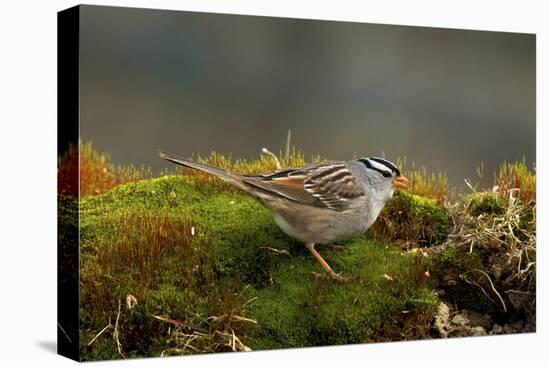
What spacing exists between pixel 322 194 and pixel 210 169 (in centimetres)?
106

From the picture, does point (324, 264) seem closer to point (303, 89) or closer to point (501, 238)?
point (303, 89)

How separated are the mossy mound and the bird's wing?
0.38m

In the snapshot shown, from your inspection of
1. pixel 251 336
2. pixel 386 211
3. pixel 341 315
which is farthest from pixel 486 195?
pixel 251 336

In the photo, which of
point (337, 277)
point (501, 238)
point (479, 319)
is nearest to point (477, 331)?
point (479, 319)

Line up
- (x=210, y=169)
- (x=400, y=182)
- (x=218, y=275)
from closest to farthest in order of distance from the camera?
(x=210, y=169) → (x=218, y=275) → (x=400, y=182)

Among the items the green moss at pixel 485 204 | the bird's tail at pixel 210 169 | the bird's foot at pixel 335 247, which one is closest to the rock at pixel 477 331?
the green moss at pixel 485 204

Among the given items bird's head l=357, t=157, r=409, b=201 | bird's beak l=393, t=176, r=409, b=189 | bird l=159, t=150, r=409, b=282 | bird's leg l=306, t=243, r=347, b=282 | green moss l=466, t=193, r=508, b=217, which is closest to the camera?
bird l=159, t=150, r=409, b=282

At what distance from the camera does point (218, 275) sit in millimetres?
8594

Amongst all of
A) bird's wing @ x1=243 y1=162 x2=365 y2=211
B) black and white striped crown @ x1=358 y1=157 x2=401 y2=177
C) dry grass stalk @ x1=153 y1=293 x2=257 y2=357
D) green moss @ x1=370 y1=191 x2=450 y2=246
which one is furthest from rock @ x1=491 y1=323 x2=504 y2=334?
dry grass stalk @ x1=153 y1=293 x2=257 y2=357

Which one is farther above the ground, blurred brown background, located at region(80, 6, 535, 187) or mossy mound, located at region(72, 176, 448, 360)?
blurred brown background, located at region(80, 6, 535, 187)

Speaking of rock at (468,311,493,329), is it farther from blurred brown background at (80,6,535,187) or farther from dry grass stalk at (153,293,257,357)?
dry grass stalk at (153,293,257,357)

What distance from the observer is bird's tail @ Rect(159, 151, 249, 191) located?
8.43m

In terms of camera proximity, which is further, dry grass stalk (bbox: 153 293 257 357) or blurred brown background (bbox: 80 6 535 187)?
dry grass stalk (bbox: 153 293 257 357)

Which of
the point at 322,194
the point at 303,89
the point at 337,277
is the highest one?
the point at 303,89
